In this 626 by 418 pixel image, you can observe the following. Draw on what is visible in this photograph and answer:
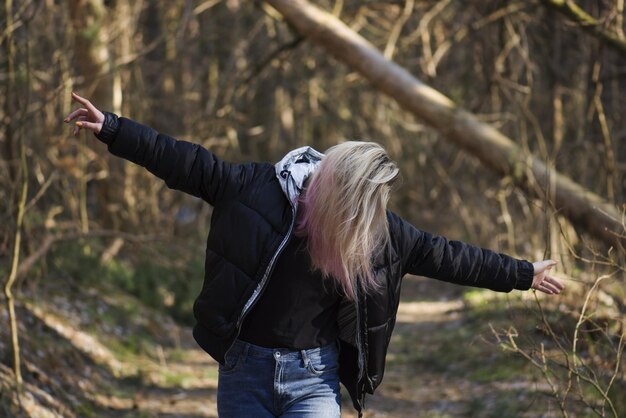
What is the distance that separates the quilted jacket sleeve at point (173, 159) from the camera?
3180mm

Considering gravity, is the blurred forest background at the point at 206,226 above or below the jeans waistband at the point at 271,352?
below

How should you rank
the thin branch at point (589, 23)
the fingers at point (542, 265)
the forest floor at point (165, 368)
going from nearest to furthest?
1. the fingers at point (542, 265)
2. the forest floor at point (165, 368)
3. the thin branch at point (589, 23)

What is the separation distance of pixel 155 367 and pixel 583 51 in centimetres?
664

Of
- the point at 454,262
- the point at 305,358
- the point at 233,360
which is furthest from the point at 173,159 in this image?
the point at 454,262

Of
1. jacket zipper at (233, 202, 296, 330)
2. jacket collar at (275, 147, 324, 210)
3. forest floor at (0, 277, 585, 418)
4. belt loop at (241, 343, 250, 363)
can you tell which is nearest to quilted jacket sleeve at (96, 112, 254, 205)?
jacket collar at (275, 147, 324, 210)

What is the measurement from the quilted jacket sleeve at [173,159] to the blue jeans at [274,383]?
1.99 feet

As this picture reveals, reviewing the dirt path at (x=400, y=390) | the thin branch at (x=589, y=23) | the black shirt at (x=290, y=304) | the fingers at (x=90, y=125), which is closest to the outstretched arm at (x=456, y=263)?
the black shirt at (x=290, y=304)

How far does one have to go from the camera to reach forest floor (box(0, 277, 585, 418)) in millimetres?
5930

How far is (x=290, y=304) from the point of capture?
126 inches

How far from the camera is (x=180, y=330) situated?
9.47 m

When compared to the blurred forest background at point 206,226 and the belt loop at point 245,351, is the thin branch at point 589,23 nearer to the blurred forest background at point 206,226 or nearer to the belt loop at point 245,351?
the blurred forest background at point 206,226

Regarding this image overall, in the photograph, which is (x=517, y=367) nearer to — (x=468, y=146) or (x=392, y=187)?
(x=468, y=146)

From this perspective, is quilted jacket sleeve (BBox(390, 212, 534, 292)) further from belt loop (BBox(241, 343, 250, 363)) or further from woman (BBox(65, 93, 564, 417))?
belt loop (BBox(241, 343, 250, 363))

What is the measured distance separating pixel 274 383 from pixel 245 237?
554 mm
